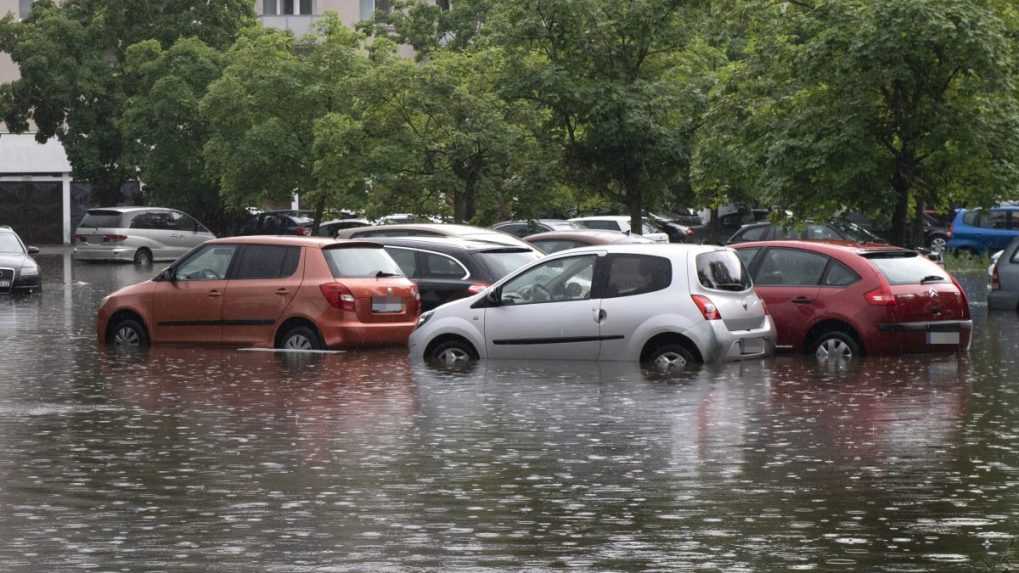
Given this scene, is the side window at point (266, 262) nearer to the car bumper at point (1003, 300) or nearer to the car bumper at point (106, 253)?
the car bumper at point (1003, 300)

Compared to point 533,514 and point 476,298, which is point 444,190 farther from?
point 533,514

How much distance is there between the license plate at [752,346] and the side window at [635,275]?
95cm

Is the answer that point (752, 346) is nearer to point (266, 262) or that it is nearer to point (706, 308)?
point (706, 308)

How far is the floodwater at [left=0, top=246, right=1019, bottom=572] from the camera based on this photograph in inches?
343

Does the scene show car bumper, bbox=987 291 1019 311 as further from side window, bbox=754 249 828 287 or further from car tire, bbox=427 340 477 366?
car tire, bbox=427 340 477 366

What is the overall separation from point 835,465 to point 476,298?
8011mm

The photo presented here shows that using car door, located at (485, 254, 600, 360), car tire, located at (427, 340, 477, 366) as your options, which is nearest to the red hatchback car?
car door, located at (485, 254, 600, 360)

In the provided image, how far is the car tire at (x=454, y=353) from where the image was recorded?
1952 cm

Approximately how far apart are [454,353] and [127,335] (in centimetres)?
481

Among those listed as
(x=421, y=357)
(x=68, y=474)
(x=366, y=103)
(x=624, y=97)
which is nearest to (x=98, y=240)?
(x=366, y=103)

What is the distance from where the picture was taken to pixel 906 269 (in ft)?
66.4

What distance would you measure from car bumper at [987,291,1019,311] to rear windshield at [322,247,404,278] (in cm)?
1175

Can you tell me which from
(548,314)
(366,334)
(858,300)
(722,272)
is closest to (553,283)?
(548,314)

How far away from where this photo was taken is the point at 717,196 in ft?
131
